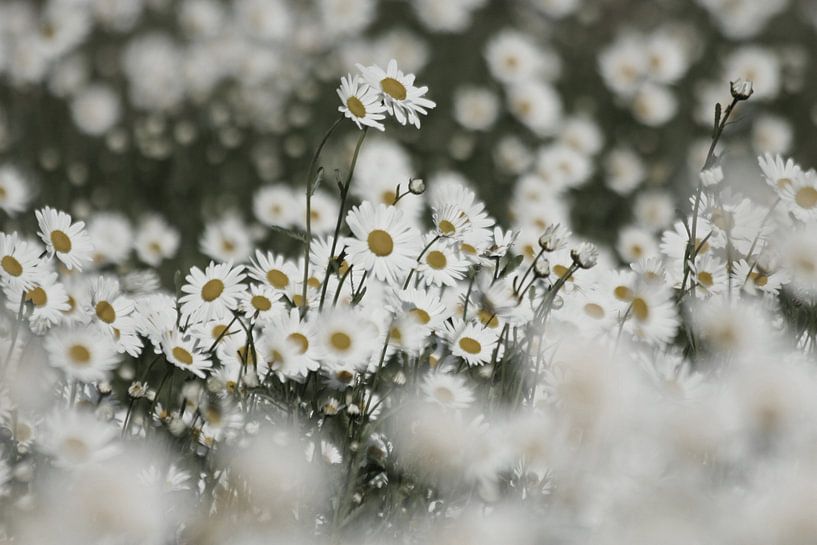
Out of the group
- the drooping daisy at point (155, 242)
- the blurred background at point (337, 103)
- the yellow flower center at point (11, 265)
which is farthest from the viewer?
the blurred background at point (337, 103)

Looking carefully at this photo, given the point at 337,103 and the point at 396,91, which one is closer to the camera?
the point at 396,91

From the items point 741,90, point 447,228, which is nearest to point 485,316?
point 447,228

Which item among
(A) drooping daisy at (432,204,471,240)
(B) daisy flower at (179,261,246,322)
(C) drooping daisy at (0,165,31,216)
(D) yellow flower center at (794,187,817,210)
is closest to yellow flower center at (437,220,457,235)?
(A) drooping daisy at (432,204,471,240)

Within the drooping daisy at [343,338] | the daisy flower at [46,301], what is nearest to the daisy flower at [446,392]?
the drooping daisy at [343,338]

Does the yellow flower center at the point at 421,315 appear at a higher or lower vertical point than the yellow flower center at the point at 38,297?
higher

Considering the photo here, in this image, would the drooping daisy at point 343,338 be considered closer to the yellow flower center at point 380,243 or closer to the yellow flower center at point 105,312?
the yellow flower center at point 380,243

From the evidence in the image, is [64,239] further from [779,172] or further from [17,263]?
[779,172]

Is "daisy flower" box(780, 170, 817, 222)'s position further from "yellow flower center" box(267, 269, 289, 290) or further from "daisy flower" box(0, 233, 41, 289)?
"daisy flower" box(0, 233, 41, 289)
